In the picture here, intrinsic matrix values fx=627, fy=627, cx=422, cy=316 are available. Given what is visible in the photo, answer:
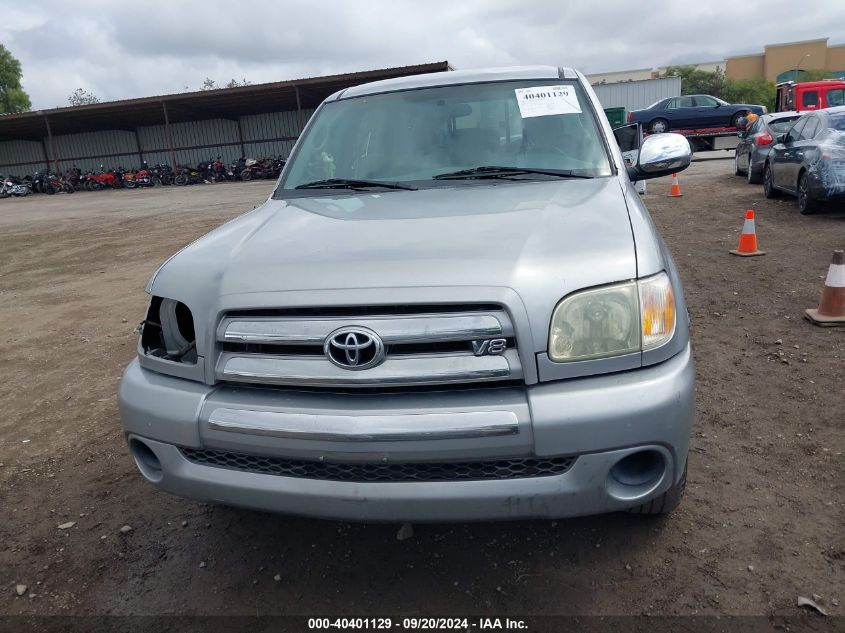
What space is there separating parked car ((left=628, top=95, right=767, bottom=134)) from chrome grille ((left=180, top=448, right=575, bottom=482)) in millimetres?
22812

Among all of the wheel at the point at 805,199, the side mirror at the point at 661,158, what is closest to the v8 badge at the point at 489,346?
the side mirror at the point at 661,158

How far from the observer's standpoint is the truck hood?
5.99 ft

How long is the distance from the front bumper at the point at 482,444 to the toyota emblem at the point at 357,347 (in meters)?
0.12

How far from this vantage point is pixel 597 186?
255cm

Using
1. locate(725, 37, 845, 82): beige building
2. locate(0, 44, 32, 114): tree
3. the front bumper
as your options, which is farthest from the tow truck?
locate(725, 37, 845, 82): beige building

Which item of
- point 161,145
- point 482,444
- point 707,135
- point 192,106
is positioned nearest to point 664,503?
point 482,444

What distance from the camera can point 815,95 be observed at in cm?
1970

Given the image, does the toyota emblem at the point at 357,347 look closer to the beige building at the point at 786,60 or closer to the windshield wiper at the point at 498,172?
the windshield wiper at the point at 498,172

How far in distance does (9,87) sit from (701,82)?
70193mm

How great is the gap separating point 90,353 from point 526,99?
155 inches

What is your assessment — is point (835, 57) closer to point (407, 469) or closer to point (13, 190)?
point (13, 190)

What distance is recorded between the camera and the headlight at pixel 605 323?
1.80 m

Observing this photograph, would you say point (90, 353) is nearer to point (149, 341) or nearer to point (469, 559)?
point (149, 341)

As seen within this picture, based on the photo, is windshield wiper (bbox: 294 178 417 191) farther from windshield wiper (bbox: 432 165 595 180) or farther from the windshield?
windshield wiper (bbox: 432 165 595 180)
